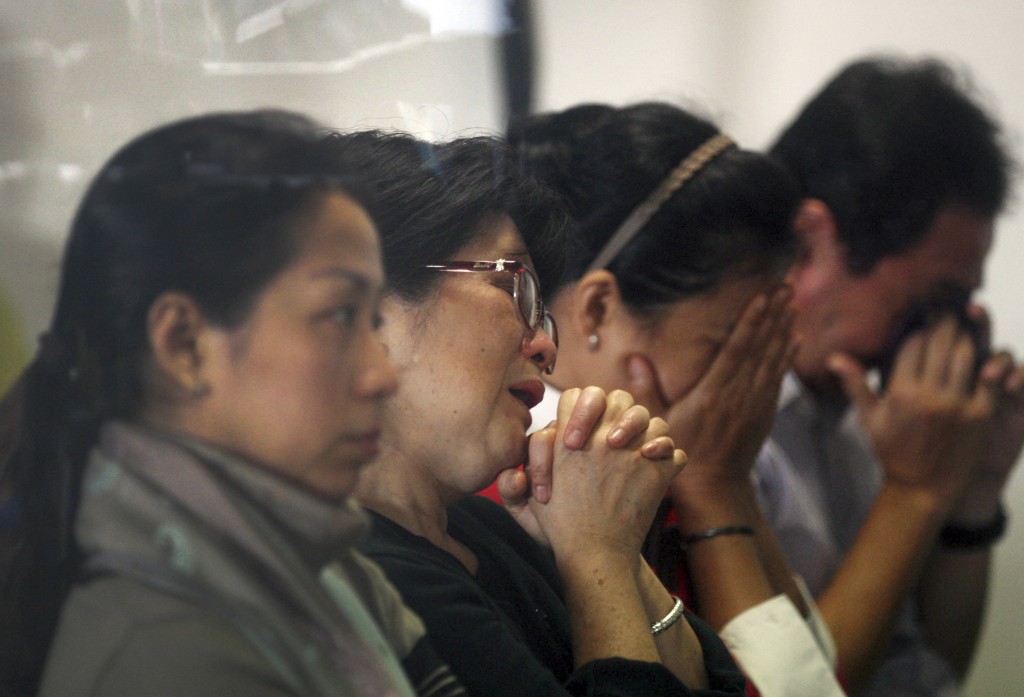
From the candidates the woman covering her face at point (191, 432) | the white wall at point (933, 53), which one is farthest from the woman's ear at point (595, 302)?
the white wall at point (933, 53)

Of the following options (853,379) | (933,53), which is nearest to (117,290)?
(853,379)

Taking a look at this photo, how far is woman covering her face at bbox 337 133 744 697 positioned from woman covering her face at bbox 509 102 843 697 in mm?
142

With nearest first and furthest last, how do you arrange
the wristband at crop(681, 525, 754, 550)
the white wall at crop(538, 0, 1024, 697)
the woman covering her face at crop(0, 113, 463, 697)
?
the woman covering her face at crop(0, 113, 463, 697), the wristband at crop(681, 525, 754, 550), the white wall at crop(538, 0, 1024, 697)

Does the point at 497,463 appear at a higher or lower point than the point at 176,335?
lower

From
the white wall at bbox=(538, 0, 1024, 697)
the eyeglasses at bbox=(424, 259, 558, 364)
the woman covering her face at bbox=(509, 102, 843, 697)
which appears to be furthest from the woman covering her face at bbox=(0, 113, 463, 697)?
the white wall at bbox=(538, 0, 1024, 697)

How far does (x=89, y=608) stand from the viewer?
0.39 m

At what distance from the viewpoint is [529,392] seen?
1.88 ft

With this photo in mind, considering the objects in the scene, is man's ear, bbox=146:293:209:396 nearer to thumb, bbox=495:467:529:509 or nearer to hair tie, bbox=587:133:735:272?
thumb, bbox=495:467:529:509

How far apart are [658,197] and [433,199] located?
0.41m

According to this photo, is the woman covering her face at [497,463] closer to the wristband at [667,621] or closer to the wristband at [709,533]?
the wristband at [667,621]

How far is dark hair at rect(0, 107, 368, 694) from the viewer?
0.39 m

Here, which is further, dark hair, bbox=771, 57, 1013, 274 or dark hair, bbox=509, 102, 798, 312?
dark hair, bbox=771, 57, 1013, 274

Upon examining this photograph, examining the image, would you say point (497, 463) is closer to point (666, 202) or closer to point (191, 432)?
point (191, 432)

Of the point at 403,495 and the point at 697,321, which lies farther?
the point at 697,321
